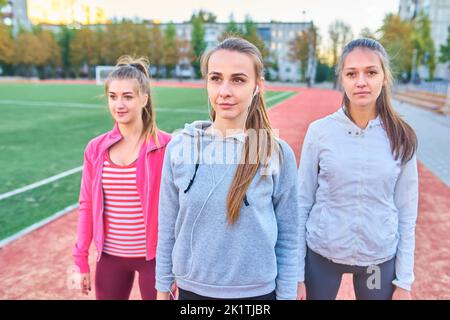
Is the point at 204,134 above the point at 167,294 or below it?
above

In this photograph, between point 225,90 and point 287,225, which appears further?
point 287,225

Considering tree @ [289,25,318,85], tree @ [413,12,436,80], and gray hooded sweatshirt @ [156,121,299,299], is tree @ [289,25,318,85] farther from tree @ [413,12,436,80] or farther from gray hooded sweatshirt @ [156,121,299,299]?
gray hooded sweatshirt @ [156,121,299,299]

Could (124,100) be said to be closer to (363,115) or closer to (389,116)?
(363,115)

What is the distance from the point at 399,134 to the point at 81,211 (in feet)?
6.06

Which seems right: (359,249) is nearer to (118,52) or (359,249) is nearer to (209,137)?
(209,137)

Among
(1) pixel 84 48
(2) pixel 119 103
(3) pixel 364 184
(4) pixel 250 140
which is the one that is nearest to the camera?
(4) pixel 250 140

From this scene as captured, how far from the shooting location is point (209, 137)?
1.79 meters

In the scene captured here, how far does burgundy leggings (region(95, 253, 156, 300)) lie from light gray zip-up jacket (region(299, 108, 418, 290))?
2.94ft

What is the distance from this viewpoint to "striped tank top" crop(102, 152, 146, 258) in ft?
7.80

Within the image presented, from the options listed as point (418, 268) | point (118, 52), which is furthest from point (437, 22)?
point (418, 268)

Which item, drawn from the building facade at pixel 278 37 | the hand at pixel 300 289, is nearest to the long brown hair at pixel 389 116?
the hand at pixel 300 289

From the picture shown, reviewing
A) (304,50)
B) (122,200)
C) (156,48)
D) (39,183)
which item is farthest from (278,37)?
(122,200)

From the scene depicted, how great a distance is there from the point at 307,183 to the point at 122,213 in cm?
108

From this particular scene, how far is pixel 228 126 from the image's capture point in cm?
179
